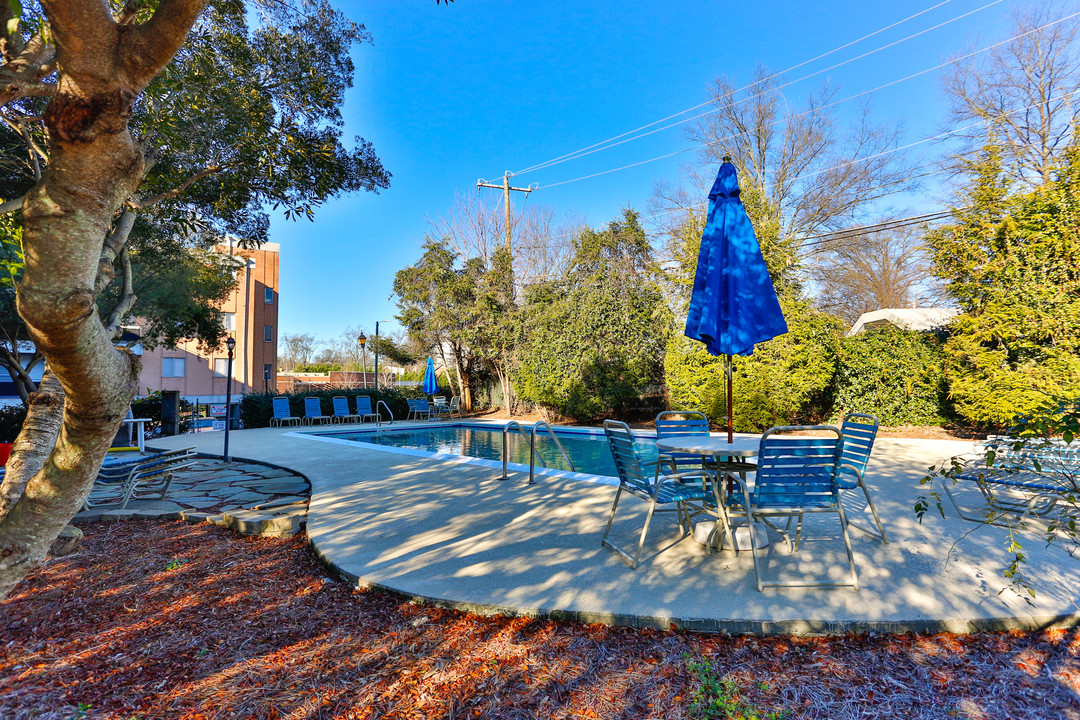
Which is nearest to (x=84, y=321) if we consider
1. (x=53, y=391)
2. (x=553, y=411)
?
(x=53, y=391)

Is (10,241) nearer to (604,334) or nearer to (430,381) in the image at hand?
(604,334)

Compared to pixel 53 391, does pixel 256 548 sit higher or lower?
lower

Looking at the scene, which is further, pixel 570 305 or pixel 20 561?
pixel 570 305

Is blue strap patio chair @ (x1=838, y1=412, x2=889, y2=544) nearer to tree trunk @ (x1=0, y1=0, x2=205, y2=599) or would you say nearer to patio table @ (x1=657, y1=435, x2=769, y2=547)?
patio table @ (x1=657, y1=435, x2=769, y2=547)

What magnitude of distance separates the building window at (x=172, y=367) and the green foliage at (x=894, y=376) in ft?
104

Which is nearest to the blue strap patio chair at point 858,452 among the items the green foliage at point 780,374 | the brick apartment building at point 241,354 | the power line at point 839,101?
the green foliage at point 780,374

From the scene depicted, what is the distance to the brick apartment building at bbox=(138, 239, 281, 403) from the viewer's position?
27781mm

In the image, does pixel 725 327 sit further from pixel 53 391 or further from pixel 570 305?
pixel 570 305

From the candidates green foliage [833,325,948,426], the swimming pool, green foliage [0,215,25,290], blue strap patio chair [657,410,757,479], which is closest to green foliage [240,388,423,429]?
the swimming pool

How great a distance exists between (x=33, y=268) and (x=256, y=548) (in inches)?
111

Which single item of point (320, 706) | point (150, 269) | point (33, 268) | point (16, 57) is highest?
point (150, 269)

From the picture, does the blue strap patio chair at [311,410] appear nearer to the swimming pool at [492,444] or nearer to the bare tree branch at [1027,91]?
the swimming pool at [492,444]

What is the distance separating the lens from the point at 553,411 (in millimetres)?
15500

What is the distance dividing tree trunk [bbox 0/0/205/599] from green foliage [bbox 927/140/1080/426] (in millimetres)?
10536
